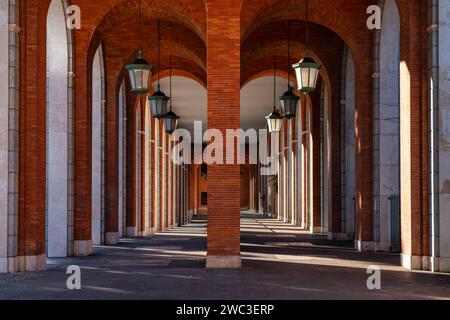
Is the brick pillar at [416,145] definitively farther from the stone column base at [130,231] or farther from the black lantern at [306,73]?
the stone column base at [130,231]

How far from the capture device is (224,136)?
1374 centimetres

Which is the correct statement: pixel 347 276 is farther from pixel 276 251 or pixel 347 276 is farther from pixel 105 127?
pixel 105 127

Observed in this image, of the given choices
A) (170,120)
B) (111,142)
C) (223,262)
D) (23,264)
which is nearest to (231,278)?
(223,262)

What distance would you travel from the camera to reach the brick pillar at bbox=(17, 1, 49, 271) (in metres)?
13.4

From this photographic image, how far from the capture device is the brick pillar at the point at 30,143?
13422 millimetres

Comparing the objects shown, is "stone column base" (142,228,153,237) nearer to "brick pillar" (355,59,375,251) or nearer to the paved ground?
the paved ground

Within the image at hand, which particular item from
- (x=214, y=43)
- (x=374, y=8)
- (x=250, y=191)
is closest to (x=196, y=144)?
(x=250, y=191)

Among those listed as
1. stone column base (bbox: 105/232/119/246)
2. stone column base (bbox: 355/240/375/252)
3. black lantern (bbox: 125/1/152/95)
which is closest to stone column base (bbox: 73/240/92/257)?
stone column base (bbox: 105/232/119/246)

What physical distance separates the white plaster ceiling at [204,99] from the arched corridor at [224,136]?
497 centimetres

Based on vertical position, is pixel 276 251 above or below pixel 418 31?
below

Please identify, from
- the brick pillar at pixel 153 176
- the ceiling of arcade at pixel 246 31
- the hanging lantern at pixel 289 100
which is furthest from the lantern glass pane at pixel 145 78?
the brick pillar at pixel 153 176

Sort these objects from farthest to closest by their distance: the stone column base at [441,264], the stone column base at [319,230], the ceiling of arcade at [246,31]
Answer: the stone column base at [319,230] → the ceiling of arcade at [246,31] → the stone column base at [441,264]

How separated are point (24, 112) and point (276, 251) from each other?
8310mm

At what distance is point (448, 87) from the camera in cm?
1354
